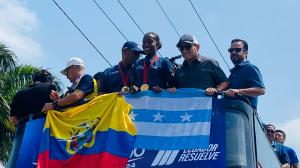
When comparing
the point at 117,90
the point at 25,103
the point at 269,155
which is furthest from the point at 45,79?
the point at 269,155

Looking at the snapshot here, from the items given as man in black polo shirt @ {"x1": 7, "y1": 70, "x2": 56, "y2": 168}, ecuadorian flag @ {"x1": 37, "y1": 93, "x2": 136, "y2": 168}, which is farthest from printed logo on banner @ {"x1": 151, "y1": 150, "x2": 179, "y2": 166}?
man in black polo shirt @ {"x1": 7, "y1": 70, "x2": 56, "y2": 168}

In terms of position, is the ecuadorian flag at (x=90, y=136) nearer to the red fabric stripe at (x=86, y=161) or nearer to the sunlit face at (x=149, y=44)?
the red fabric stripe at (x=86, y=161)

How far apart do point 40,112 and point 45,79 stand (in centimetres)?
51

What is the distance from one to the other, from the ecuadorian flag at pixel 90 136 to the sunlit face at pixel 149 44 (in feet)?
2.19

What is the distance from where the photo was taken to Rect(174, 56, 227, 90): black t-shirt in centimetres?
605

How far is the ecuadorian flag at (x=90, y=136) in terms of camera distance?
5.84 meters

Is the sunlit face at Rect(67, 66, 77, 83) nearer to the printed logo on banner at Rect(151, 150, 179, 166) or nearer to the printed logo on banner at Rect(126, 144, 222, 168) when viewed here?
the printed logo on banner at Rect(126, 144, 222, 168)

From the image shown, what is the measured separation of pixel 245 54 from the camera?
6.71 metres

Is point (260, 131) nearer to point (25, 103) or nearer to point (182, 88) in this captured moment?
point (182, 88)

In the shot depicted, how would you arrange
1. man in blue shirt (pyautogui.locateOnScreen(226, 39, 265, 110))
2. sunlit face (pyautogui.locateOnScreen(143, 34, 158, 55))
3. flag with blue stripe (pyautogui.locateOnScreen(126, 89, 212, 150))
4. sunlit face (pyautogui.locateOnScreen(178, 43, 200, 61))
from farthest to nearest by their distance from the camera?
sunlit face (pyautogui.locateOnScreen(143, 34, 158, 55)), sunlit face (pyautogui.locateOnScreen(178, 43, 200, 61)), man in blue shirt (pyautogui.locateOnScreen(226, 39, 265, 110)), flag with blue stripe (pyautogui.locateOnScreen(126, 89, 212, 150))

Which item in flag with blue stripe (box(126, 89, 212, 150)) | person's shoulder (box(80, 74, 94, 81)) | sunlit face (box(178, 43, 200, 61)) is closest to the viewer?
flag with blue stripe (box(126, 89, 212, 150))

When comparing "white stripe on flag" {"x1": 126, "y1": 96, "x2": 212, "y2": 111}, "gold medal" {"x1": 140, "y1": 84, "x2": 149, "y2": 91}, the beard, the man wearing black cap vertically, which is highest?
the man wearing black cap

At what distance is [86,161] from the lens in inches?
231

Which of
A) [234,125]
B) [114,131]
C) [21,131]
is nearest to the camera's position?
[234,125]
